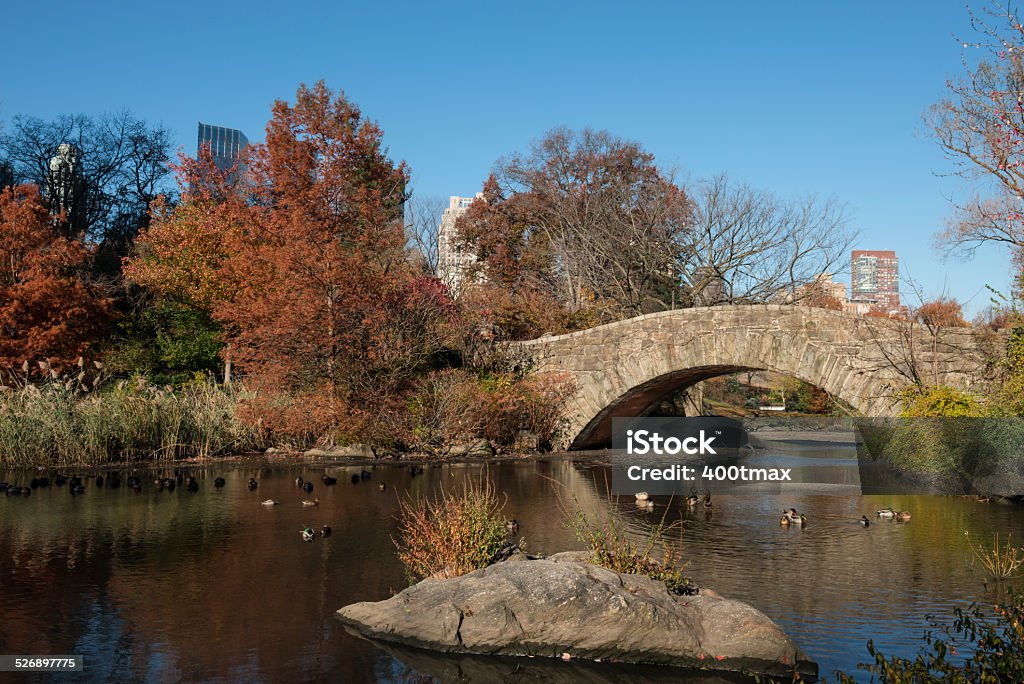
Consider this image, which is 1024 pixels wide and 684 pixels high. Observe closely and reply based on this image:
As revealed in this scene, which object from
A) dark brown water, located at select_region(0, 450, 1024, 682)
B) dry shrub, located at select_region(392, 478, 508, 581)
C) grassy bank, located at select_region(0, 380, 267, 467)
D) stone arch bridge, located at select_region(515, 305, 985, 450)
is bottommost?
dark brown water, located at select_region(0, 450, 1024, 682)

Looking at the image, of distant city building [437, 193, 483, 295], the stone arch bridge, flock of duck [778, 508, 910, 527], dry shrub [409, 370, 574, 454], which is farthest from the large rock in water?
distant city building [437, 193, 483, 295]

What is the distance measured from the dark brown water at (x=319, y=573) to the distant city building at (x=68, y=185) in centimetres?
2623

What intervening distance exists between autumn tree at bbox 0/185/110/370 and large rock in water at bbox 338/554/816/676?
15910 millimetres

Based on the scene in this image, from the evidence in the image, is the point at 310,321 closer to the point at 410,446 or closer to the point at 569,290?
the point at 410,446

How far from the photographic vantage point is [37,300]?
20609 millimetres

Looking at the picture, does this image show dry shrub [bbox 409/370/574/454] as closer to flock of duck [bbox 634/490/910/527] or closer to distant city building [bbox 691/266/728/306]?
flock of duck [bbox 634/490/910/527]

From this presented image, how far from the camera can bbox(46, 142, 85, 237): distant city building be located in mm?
36875

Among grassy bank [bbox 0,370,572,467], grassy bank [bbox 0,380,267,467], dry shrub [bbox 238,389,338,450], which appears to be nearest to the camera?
grassy bank [bbox 0,380,267,467]

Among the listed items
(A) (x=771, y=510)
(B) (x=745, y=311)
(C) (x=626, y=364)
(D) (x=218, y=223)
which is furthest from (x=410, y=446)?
(D) (x=218, y=223)

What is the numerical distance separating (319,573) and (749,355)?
406 inches

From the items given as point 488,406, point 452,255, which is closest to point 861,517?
point 488,406

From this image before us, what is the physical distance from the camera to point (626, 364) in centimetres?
1888

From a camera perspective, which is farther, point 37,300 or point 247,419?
point 37,300

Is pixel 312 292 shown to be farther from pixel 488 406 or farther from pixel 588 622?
pixel 588 622
